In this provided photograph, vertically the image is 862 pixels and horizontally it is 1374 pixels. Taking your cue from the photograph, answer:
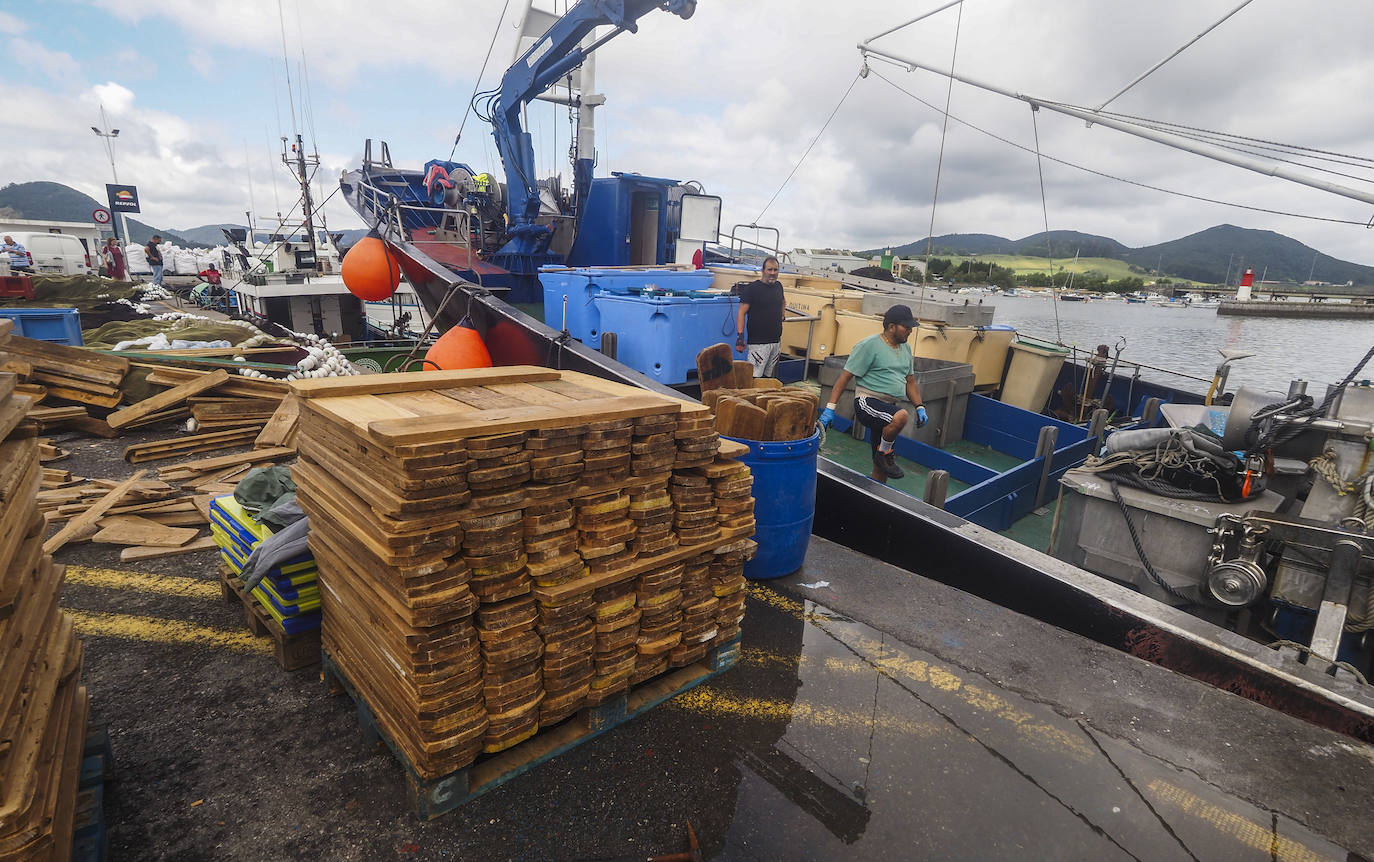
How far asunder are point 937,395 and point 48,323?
487 inches

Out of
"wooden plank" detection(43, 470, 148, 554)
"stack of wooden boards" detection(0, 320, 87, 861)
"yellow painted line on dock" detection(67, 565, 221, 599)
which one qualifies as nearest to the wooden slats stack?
"wooden plank" detection(43, 470, 148, 554)

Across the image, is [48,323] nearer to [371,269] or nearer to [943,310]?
[371,269]

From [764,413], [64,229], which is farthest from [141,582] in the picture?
[64,229]

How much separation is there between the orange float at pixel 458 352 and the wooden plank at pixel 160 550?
8.94 ft

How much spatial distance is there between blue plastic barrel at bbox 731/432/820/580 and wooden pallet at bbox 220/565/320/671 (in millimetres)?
2633

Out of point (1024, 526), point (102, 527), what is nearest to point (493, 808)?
point (102, 527)

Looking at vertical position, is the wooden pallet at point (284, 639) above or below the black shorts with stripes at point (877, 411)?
below

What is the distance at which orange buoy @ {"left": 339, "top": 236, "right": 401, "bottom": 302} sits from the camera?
339 inches

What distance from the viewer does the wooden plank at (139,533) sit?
438 centimetres

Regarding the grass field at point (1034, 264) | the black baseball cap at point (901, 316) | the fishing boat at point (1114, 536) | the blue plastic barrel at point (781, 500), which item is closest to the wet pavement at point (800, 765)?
the fishing boat at point (1114, 536)

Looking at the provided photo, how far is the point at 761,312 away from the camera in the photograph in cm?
754

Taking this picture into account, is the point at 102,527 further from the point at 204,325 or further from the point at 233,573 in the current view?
the point at 204,325

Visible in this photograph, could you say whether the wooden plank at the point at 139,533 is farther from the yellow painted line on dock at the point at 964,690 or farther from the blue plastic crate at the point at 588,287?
the yellow painted line on dock at the point at 964,690

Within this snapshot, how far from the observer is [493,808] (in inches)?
95.2
